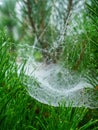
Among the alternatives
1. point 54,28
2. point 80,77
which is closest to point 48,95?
point 80,77

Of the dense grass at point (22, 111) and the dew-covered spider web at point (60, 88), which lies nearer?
the dense grass at point (22, 111)

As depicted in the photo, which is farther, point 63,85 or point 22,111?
point 63,85

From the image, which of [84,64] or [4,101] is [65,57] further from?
[4,101]

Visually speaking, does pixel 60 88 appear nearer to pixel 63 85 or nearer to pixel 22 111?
pixel 63 85

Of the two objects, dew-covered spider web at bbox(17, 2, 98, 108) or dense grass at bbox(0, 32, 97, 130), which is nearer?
dense grass at bbox(0, 32, 97, 130)

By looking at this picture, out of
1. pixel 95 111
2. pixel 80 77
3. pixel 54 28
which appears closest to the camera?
pixel 95 111

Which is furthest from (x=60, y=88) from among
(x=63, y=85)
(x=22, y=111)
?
(x=22, y=111)

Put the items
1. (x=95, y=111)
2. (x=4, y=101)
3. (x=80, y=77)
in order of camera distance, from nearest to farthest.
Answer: (x=4, y=101) → (x=95, y=111) → (x=80, y=77)

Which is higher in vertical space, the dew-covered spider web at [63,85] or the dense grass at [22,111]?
the dew-covered spider web at [63,85]
